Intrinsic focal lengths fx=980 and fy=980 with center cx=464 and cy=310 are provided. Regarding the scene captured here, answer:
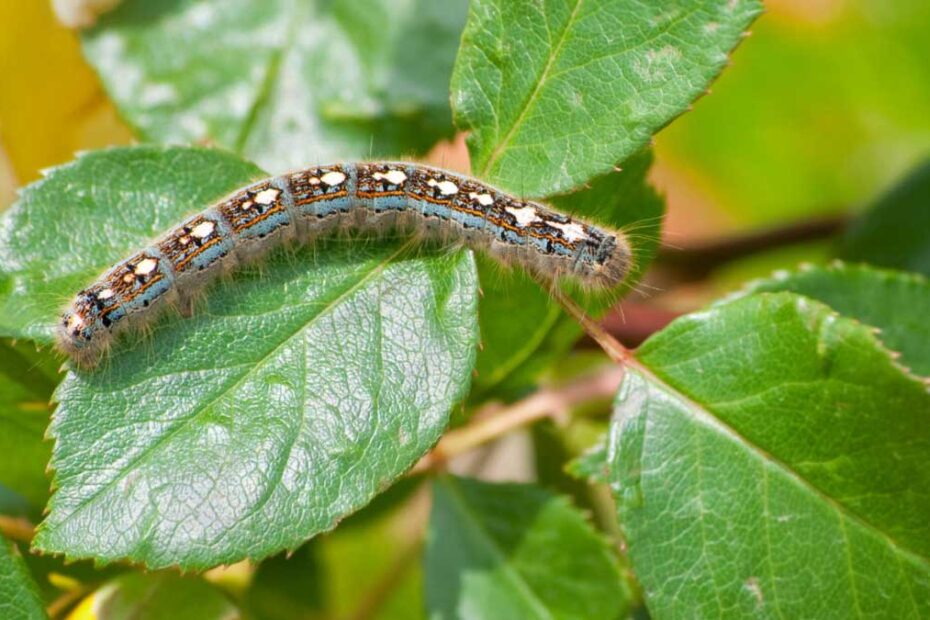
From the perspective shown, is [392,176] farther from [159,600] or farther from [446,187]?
[159,600]

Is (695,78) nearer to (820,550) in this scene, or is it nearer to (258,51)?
(820,550)

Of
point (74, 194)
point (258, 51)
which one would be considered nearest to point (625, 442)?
point (74, 194)

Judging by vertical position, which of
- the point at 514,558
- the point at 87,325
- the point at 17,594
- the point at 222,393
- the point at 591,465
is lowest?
the point at 514,558

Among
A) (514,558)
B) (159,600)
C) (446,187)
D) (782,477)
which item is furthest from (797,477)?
(159,600)

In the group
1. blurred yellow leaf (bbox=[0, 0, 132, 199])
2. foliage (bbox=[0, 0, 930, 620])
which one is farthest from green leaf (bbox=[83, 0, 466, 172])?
foliage (bbox=[0, 0, 930, 620])

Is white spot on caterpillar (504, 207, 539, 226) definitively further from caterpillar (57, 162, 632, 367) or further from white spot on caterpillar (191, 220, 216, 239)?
white spot on caterpillar (191, 220, 216, 239)
